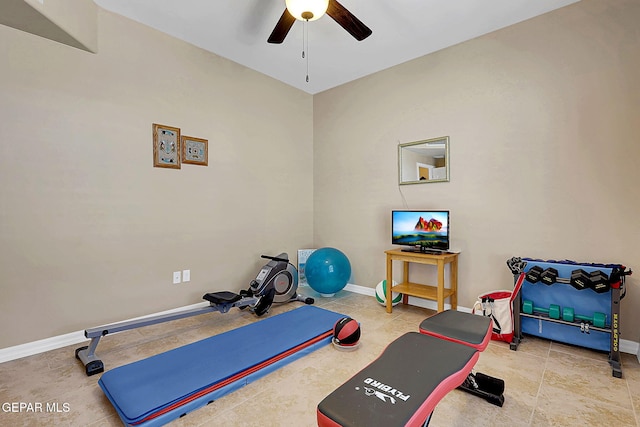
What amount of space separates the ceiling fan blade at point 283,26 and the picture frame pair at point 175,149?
1494 mm

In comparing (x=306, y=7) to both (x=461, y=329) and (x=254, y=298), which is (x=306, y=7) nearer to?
(x=461, y=329)

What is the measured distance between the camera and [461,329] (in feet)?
5.98

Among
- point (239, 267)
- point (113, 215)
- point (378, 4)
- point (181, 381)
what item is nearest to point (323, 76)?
point (378, 4)

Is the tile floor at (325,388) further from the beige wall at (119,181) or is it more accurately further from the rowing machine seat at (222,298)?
the beige wall at (119,181)

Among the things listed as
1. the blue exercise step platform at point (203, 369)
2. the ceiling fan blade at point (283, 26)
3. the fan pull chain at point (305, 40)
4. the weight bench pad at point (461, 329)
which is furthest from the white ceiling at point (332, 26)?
the blue exercise step platform at point (203, 369)

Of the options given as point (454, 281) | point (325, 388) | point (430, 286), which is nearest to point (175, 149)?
point (325, 388)

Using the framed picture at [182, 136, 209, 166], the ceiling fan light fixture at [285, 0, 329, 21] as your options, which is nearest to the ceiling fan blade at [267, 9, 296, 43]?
the ceiling fan light fixture at [285, 0, 329, 21]

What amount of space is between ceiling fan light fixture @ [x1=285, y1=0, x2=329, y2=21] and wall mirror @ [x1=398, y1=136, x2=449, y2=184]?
80.2 inches

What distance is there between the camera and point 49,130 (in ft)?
8.70

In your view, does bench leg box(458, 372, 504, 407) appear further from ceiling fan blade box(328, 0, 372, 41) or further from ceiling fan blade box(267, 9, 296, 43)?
ceiling fan blade box(267, 9, 296, 43)

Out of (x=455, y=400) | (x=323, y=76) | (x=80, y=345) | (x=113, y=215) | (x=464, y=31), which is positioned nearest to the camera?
(x=455, y=400)

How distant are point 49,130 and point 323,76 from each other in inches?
123

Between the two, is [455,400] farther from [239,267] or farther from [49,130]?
[49,130]

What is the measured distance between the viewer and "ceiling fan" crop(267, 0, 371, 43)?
2156 millimetres
